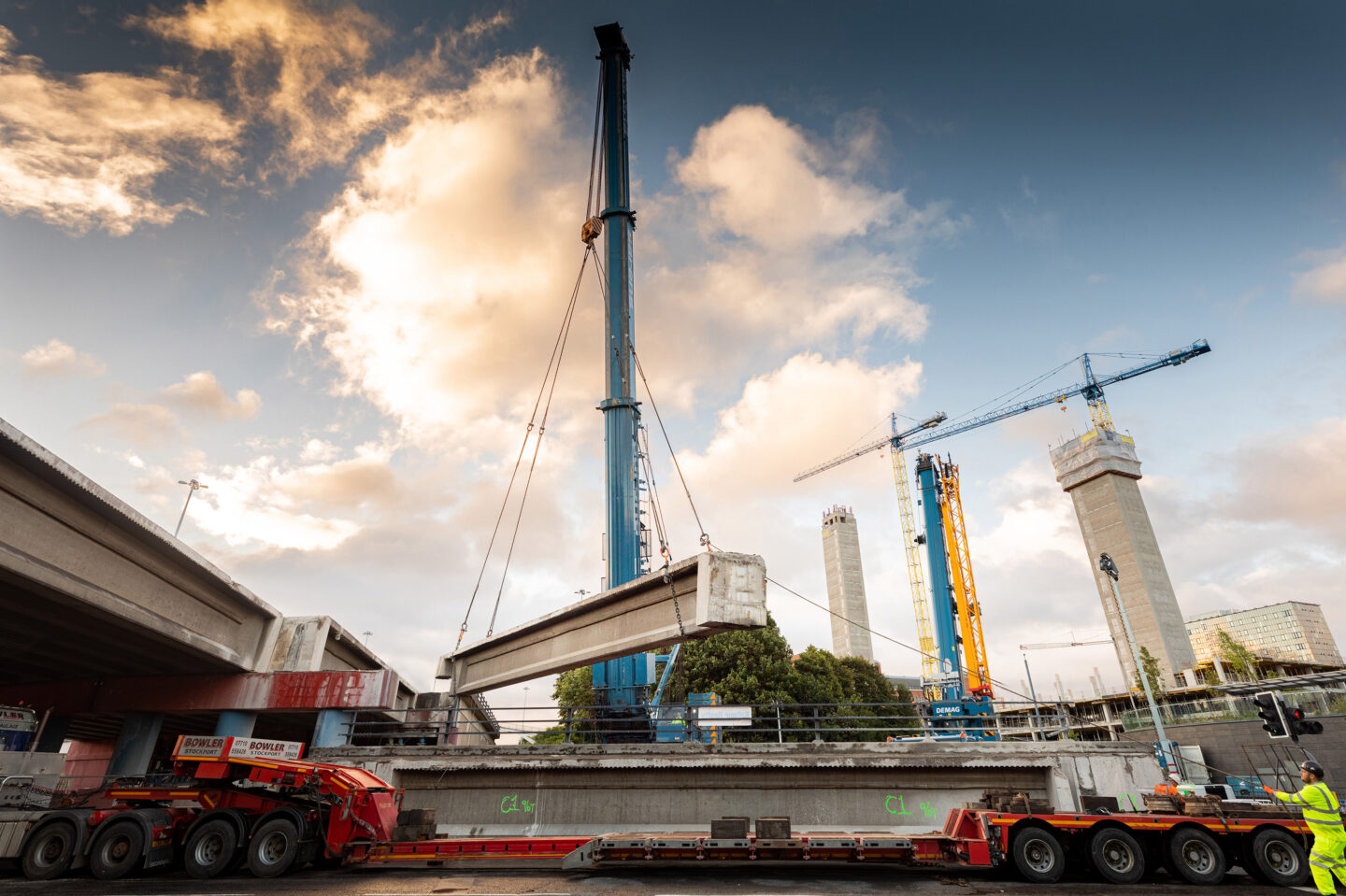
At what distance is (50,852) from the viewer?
37.8ft

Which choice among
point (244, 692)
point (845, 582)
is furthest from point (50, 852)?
point (845, 582)

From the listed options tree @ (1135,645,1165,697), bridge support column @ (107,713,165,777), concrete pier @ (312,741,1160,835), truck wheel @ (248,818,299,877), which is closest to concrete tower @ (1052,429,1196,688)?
tree @ (1135,645,1165,697)

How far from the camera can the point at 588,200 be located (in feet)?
105

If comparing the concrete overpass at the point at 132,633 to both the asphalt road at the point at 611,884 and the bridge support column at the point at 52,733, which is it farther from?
the asphalt road at the point at 611,884

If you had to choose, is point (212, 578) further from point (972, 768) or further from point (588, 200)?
Answer: point (588, 200)

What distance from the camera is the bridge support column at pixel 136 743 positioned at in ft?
67.8

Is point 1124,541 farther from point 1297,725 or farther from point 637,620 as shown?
point 637,620

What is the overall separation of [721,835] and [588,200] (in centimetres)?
2899

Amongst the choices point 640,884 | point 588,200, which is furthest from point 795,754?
point 588,200

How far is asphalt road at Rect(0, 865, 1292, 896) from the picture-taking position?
30.7 feet

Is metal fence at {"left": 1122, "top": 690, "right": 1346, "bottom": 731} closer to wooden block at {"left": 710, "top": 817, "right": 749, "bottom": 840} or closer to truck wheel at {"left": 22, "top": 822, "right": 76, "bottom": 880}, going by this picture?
wooden block at {"left": 710, "top": 817, "right": 749, "bottom": 840}

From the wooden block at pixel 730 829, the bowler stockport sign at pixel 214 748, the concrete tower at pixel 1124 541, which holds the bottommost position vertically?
the wooden block at pixel 730 829

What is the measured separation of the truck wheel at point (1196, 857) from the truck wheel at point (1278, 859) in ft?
1.62

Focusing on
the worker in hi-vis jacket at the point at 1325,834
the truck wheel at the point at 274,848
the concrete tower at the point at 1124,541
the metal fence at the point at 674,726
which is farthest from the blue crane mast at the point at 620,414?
the concrete tower at the point at 1124,541
